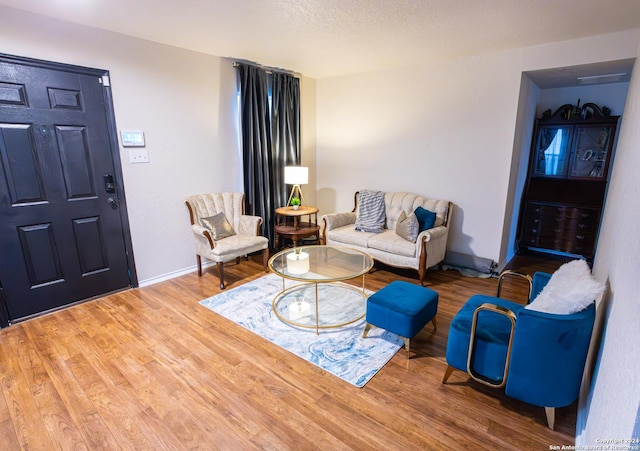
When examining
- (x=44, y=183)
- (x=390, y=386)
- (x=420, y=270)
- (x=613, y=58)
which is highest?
(x=613, y=58)

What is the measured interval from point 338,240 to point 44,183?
9.78ft

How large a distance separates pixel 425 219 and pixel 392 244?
48 cm

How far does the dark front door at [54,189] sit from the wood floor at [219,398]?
45cm

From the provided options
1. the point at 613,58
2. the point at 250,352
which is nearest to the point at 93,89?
the point at 250,352

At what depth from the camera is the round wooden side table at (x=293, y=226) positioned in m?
4.16

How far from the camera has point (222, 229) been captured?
373cm

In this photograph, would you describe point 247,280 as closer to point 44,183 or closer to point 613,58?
point 44,183

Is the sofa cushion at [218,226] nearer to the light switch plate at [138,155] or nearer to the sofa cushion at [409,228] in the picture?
the light switch plate at [138,155]

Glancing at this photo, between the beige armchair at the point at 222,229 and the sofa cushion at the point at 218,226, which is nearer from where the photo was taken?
the beige armchair at the point at 222,229

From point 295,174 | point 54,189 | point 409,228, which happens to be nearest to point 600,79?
point 409,228

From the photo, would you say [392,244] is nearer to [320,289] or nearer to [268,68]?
[320,289]

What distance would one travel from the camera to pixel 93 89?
9.66 feet

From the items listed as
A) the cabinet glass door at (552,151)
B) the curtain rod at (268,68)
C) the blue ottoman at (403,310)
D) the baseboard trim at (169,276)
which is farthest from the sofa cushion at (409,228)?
the curtain rod at (268,68)

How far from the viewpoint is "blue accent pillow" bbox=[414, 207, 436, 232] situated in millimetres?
3619
